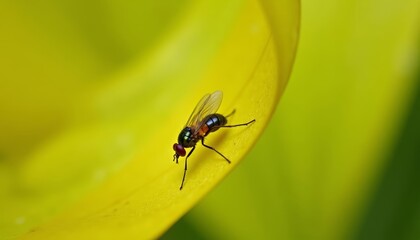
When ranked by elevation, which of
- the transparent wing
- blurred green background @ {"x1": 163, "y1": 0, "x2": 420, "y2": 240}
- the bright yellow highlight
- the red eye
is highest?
the bright yellow highlight

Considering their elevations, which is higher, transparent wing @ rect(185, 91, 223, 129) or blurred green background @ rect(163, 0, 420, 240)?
transparent wing @ rect(185, 91, 223, 129)

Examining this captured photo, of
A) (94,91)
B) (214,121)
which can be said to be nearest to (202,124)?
(214,121)

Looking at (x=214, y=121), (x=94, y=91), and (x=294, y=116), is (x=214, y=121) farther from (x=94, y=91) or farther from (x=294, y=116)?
(x=94, y=91)

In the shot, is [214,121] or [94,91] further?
A: [94,91]

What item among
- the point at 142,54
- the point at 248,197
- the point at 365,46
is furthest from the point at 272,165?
the point at 142,54

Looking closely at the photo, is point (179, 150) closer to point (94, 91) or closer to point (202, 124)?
point (202, 124)

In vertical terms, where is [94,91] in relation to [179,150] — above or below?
above
